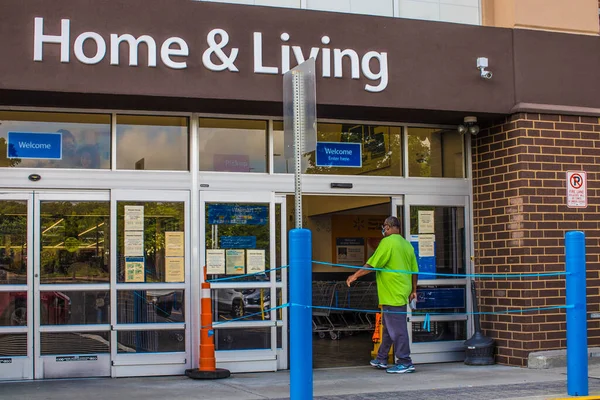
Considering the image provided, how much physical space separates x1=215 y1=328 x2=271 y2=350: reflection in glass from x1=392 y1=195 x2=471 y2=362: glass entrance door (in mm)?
2043

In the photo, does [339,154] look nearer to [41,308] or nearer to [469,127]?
[469,127]

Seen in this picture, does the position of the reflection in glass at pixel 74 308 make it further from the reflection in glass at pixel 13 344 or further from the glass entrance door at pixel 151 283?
the reflection in glass at pixel 13 344

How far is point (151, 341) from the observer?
32.5 feet

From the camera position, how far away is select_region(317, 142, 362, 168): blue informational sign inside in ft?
35.6

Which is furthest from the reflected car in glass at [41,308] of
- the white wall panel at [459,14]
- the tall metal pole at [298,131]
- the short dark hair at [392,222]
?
the white wall panel at [459,14]

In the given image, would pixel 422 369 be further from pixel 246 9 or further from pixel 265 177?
pixel 246 9

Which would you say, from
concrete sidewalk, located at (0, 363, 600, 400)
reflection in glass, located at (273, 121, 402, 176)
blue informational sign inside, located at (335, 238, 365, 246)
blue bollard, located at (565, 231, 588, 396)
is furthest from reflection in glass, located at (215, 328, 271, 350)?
blue informational sign inside, located at (335, 238, 365, 246)

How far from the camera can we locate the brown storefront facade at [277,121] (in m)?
9.21

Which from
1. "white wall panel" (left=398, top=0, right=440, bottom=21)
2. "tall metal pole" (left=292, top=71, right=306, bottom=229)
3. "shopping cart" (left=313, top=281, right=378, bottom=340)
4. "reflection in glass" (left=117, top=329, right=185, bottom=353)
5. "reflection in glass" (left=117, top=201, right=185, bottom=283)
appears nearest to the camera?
"tall metal pole" (left=292, top=71, right=306, bottom=229)

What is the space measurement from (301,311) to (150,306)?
12.7ft

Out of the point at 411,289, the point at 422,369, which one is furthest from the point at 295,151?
the point at 422,369

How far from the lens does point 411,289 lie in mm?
10273

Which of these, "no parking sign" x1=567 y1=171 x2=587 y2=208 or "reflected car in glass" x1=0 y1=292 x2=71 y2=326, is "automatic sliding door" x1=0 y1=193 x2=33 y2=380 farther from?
"no parking sign" x1=567 y1=171 x2=587 y2=208

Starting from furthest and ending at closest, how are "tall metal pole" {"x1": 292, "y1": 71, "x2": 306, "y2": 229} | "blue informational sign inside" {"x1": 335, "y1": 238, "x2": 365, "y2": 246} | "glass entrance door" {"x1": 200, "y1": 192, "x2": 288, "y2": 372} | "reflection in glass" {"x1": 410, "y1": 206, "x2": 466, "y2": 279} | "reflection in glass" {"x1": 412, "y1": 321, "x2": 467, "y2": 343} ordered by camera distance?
"blue informational sign inside" {"x1": 335, "y1": 238, "x2": 365, "y2": 246} < "reflection in glass" {"x1": 410, "y1": 206, "x2": 466, "y2": 279} < "reflection in glass" {"x1": 412, "y1": 321, "x2": 467, "y2": 343} < "glass entrance door" {"x1": 200, "y1": 192, "x2": 288, "y2": 372} < "tall metal pole" {"x1": 292, "y1": 71, "x2": 306, "y2": 229}
